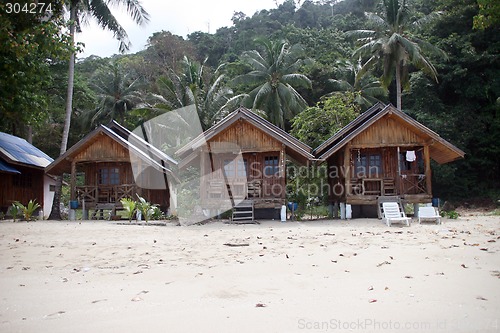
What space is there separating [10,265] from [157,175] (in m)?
14.6

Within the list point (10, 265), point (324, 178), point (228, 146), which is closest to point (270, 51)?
point (324, 178)

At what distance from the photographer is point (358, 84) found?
1273 inches

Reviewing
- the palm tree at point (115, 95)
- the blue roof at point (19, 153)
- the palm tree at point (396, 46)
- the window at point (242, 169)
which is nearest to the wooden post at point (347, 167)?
the window at point (242, 169)

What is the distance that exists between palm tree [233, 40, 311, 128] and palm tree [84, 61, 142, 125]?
9635 millimetres

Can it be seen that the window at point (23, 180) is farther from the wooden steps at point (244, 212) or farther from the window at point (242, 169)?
the wooden steps at point (244, 212)

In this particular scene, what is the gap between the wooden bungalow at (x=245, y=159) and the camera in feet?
54.1

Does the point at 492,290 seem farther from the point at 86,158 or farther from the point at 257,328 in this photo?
the point at 86,158

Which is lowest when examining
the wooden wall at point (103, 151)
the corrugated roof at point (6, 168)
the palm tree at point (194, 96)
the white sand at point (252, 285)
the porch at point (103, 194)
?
the white sand at point (252, 285)

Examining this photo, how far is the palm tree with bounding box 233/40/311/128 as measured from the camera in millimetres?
28766

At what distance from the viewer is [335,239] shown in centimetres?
1002

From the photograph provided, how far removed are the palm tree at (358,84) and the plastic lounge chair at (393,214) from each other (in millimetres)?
16155

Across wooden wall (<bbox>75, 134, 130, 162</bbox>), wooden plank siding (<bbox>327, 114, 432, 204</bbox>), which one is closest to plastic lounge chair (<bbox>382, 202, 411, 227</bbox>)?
wooden plank siding (<bbox>327, 114, 432, 204</bbox>)

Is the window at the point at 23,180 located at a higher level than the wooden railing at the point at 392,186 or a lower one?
higher

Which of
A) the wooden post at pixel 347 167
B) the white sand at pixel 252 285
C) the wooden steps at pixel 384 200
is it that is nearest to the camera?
the white sand at pixel 252 285
